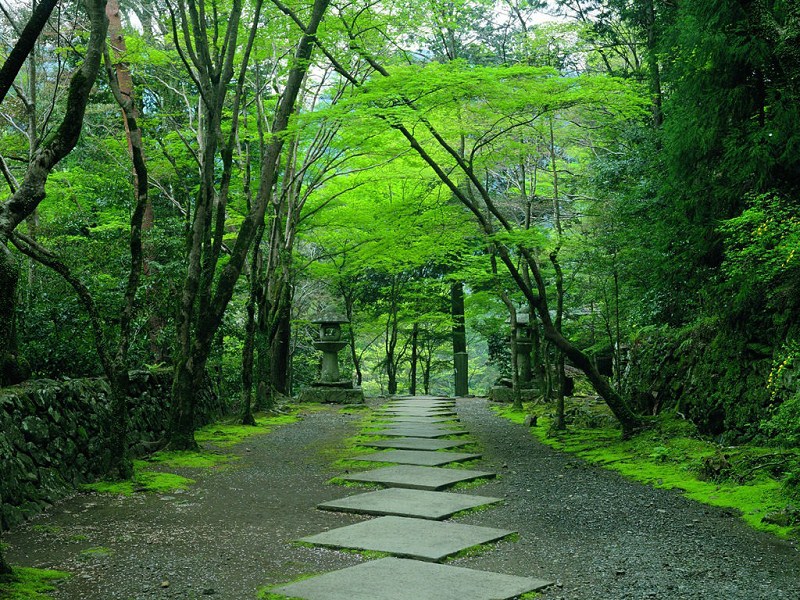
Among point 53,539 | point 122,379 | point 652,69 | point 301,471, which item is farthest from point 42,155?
point 652,69

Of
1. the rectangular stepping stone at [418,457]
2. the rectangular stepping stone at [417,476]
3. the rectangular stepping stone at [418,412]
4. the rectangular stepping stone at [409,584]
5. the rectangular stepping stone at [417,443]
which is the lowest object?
the rectangular stepping stone at [418,412]

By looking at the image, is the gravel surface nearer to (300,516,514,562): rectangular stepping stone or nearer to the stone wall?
(300,516,514,562): rectangular stepping stone

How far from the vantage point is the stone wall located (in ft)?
15.4

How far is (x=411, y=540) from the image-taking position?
4094mm

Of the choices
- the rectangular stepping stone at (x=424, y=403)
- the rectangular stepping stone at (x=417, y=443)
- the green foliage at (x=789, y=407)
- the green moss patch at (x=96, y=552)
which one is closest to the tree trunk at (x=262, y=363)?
the rectangular stepping stone at (x=424, y=403)

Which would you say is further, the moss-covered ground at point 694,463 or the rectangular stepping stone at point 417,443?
the rectangular stepping stone at point 417,443

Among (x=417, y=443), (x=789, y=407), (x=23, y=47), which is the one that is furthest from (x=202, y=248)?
(x=789, y=407)

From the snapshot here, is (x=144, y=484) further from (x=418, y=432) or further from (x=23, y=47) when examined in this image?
(x=418, y=432)

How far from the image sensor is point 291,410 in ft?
43.2

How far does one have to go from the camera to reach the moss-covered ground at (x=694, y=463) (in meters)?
4.82

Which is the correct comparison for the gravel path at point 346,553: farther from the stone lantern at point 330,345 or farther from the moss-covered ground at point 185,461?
the stone lantern at point 330,345

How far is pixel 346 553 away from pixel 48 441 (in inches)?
113

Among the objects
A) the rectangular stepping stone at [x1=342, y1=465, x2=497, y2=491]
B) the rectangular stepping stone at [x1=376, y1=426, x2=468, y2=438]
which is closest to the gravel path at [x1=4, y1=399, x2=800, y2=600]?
the rectangular stepping stone at [x1=342, y1=465, x2=497, y2=491]

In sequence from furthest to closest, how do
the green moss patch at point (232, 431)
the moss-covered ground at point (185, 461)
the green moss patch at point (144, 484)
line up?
the green moss patch at point (232, 431) < the moss-covered ground at point (185, 461) < the green moss patch at point (144, 484)
